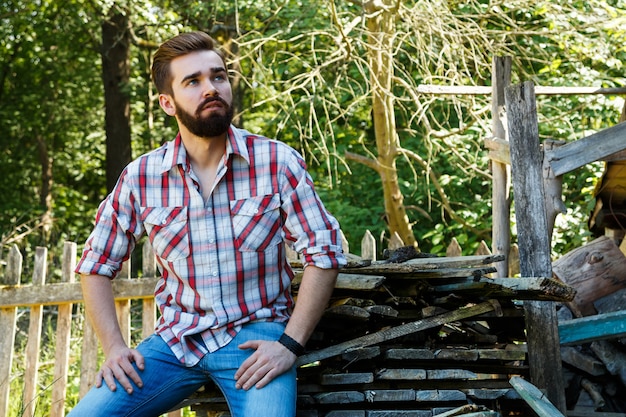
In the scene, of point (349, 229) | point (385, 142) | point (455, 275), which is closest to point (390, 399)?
point (455, 275)

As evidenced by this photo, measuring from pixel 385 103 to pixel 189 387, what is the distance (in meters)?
5.92

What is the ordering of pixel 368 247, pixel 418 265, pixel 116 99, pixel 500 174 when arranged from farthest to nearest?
pixel 116 99, pixel 500 174, pixel 368 247, pixel 418 265

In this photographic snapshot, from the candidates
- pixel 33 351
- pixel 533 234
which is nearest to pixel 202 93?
pixel 533 234

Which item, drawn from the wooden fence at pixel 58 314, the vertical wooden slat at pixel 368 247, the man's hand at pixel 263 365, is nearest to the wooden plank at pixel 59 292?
the wooden fence at pixel 58 314

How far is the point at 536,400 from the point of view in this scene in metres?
3.63

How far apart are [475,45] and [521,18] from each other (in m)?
2.88

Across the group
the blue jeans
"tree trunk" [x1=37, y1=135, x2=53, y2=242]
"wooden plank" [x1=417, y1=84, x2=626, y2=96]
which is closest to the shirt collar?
the blue jeans

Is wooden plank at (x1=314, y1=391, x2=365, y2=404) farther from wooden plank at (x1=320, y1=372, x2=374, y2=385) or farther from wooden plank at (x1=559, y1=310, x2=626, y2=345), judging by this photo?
wooden plank at (x1=559, y1=310, x2=626, y2=345)

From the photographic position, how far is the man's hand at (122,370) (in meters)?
3.27

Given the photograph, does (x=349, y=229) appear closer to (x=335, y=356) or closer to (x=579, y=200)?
(x=579, y=200)

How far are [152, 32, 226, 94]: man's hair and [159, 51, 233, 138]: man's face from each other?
0.8 inches

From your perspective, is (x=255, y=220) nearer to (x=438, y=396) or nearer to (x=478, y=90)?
(x=438, y=396)

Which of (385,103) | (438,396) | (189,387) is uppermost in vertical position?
(385,103)

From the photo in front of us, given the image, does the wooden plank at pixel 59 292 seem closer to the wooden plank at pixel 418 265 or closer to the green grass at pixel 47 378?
the green grass at pixel 47 378
